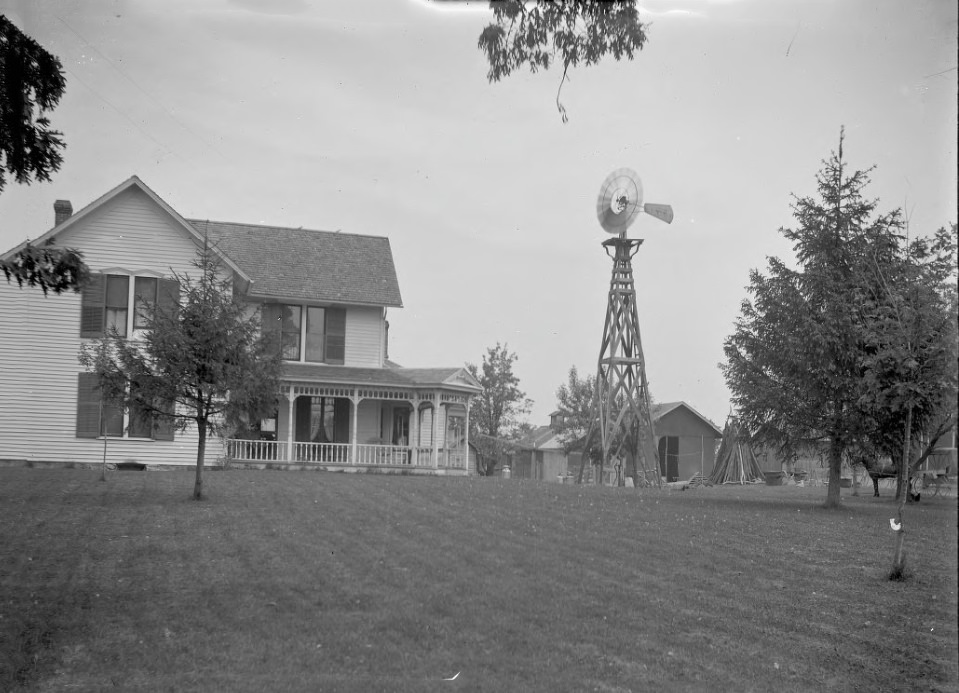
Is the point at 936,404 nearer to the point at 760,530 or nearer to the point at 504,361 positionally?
the point at 760,530

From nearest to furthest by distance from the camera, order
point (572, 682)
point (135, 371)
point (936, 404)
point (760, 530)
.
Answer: point (572, 682), point (936, 404), point (760, 530), point (135, 371)

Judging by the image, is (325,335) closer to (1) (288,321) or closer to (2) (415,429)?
(1) (288,321)

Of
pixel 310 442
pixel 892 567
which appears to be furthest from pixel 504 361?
pixel 892 567

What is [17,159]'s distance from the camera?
7.51 metres

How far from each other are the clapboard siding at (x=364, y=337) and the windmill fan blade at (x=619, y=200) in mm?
6681

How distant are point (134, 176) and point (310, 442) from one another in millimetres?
7996

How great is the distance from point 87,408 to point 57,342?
1.70m

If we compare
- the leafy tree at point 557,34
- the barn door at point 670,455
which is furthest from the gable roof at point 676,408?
the leafy tree at point 557,34

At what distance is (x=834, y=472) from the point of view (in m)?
17.8

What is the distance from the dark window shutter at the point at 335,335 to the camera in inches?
1009

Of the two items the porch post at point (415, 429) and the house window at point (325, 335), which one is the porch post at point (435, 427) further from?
the house window at point (325, 335)

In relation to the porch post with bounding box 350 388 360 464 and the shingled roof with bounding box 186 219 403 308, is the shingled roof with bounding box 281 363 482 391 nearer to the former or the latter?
the porch post with bounding box 350 388 360 464

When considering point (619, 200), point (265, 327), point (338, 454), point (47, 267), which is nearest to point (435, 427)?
point (338, 454)

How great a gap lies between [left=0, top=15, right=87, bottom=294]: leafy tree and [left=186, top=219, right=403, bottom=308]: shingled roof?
1687cm
